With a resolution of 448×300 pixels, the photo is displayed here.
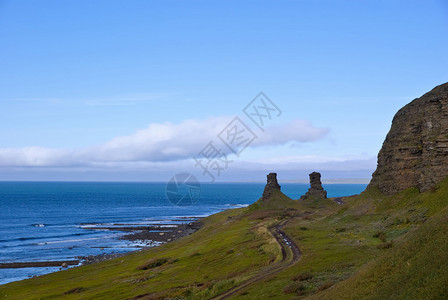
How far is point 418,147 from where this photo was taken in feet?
238

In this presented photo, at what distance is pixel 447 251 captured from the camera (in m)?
26.0

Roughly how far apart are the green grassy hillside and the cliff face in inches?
110

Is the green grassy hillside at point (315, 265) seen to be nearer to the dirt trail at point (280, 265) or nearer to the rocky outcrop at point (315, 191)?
the dirt trail at point (280, 265)

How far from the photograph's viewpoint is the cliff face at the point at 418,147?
2628 inches

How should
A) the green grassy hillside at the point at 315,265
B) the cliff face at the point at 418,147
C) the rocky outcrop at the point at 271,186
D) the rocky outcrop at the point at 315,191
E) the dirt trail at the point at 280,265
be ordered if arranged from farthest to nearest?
the rocky outcrop at the point at 315,191, the rocky outcrop at the point at 271,186, the cliff face at the point at 418,147, the dirt trail at the point at 280,265, the green grassy hillside at the point at 315,265

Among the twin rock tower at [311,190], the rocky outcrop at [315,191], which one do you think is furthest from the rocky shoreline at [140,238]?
the rocky outcrop at [315,191]

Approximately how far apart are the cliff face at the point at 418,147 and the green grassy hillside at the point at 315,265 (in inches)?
110

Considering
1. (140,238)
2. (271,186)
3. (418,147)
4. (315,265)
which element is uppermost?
(418,147)

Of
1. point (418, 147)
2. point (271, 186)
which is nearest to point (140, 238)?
point (271, 186)

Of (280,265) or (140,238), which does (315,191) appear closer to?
(140,238)

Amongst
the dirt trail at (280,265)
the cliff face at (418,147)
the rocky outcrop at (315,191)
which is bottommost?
the dirt trail at (280,265)

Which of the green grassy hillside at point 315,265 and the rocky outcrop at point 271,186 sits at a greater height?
the rocky outcrop at point 271,186

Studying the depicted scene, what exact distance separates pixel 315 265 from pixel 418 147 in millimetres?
37613

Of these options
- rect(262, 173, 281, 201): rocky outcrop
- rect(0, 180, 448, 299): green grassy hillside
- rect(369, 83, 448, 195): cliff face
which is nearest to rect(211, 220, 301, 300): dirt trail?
rect(0, 180, 448, 299): green grassy hillside
